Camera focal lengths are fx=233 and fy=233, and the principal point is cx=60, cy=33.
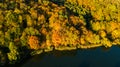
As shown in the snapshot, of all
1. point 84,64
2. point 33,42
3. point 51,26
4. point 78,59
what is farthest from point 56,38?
point 84,64

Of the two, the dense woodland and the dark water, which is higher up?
the dense woodland

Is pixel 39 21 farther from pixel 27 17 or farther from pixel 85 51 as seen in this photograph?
pixel 85 51

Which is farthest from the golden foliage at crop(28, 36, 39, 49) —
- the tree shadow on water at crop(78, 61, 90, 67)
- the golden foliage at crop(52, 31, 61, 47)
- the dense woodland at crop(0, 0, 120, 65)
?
the tree shadow on water at crop(78, 61, 90, 67)

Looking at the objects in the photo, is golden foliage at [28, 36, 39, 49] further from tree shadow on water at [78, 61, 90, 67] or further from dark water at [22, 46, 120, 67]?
tree shadow on water at [78, 61, 90, 67]

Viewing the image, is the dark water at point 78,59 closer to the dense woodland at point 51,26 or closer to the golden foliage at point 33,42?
the dense woodland at point 51,26

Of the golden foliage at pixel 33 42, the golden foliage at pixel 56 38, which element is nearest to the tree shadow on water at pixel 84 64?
the golden foliage at pixel 56 38

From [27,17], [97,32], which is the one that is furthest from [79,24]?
[27,17]

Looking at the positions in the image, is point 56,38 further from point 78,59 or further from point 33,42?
point 78,59
